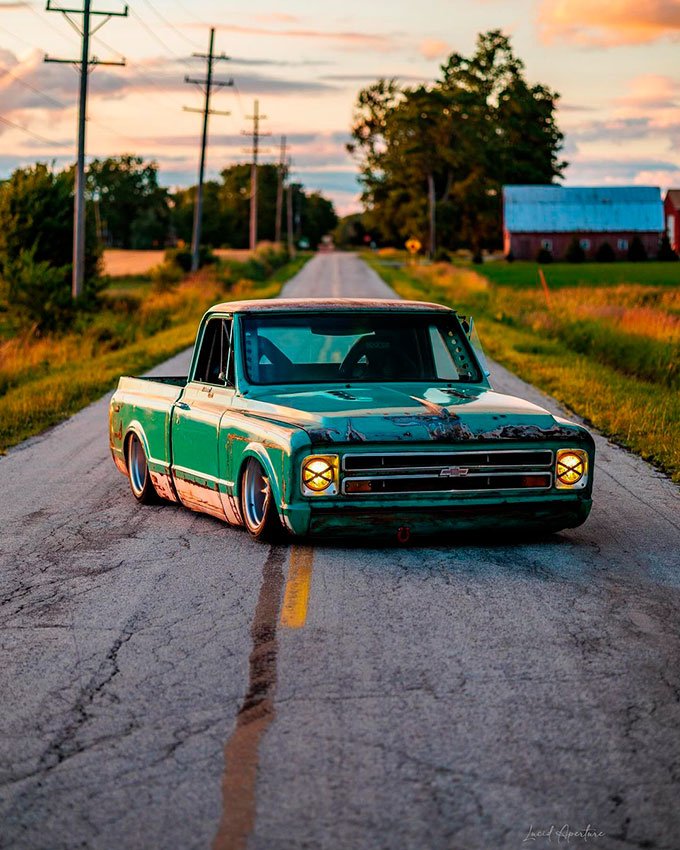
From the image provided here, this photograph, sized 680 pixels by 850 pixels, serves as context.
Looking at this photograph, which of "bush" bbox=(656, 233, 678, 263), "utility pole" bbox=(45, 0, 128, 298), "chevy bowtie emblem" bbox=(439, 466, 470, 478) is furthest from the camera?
"bush" bbox=(656, 233, 678, 263)

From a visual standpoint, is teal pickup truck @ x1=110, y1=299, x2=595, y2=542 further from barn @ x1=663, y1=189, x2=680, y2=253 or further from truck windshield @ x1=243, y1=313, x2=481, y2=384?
barn @ x1=663, y1=189, x2=680, y2=253

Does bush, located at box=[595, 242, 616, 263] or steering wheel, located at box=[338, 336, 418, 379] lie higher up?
bush, located at box=[595, 242, 616, 263]

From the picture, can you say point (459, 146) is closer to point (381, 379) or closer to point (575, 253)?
point (575, 253)

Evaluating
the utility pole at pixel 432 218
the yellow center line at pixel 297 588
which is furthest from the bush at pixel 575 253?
the yellow center line at pixel 297 588

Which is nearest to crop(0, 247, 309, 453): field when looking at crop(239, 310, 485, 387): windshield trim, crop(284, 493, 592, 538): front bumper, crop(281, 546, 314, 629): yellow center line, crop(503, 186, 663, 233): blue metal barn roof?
crop(239, 310, 485, 387): windshield trim

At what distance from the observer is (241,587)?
775cm

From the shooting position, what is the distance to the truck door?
9.73 meters

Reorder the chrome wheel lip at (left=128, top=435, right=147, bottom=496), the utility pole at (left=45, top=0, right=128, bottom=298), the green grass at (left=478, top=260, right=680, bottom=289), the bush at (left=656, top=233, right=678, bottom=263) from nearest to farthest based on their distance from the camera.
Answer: the chrome wheel lip at (left=128, top=435, right=147, bottom=496)
the utility pole at (left=45, top=0, right=128, bottom=298)
the green grass at (left=478, top=260, right=680, bottom=289)
the bush at (left=656, top=233, right=678, bottom=263)

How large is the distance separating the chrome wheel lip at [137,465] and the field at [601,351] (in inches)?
182

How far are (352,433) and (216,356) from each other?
2225 millimetres

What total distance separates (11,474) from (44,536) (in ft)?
12.5

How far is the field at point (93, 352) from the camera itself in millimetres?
19698

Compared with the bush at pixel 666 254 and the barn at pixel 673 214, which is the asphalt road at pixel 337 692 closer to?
the bush at pixel 666 254

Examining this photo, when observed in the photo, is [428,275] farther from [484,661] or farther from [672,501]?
[484,661]
